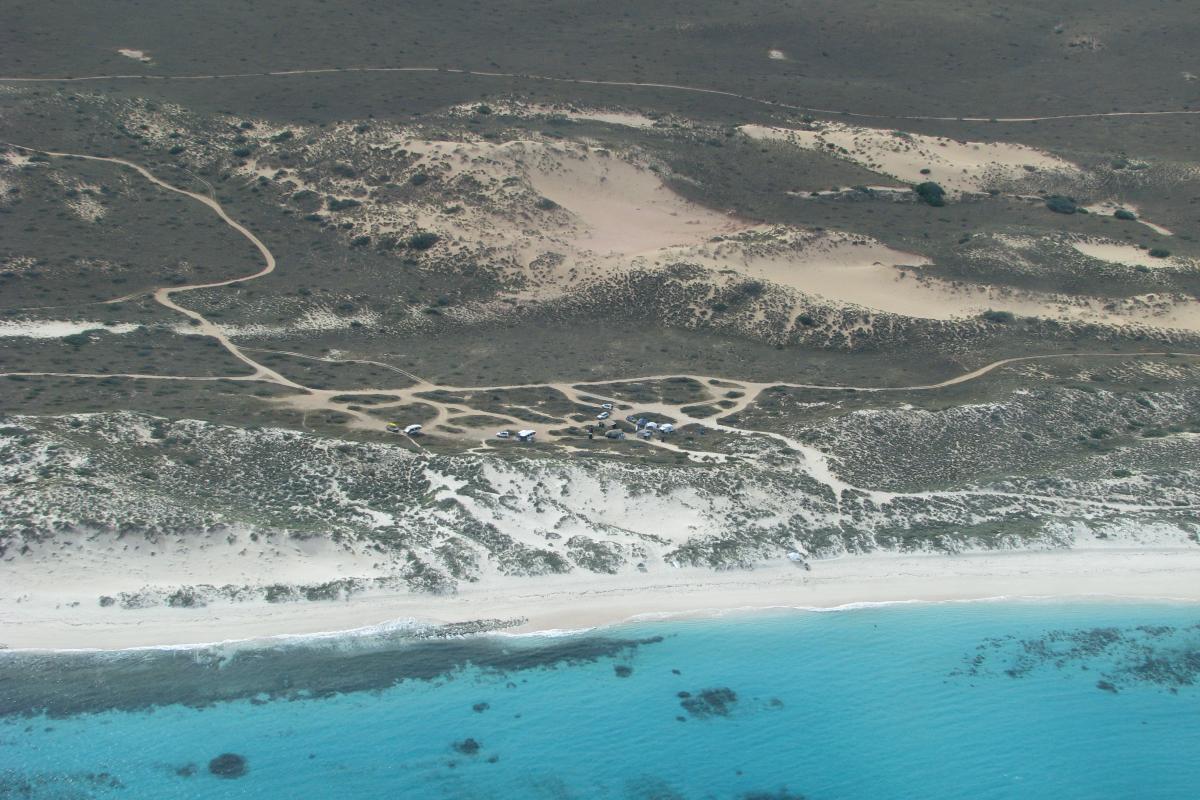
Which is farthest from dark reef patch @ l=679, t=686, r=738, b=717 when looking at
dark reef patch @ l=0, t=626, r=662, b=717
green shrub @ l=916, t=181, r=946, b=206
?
green shrub @ l=916, t=181, r=946, b=206

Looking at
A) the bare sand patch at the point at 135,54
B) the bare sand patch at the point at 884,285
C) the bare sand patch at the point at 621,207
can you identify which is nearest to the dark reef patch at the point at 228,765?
the bare sand patch at the point at 884,285

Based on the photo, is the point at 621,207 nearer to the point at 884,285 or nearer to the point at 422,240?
the point at 422,240

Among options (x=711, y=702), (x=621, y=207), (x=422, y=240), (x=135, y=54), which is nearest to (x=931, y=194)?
(x=621, y=207)

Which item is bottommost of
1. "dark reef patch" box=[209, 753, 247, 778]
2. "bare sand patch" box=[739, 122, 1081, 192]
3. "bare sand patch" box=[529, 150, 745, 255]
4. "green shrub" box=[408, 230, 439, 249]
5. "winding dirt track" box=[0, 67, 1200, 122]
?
"dark reef patch" box=[209, 753, 247, 778]

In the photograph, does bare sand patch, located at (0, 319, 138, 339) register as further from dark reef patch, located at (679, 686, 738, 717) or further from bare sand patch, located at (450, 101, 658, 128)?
dark reef patch, located at (679, 686, 738, 717)

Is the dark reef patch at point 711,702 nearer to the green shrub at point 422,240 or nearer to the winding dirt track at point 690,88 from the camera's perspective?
the green shrub at point 422,240

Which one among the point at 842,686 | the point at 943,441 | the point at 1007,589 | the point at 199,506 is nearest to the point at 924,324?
the point at 943,441

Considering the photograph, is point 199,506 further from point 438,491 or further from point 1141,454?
point 1141,454
